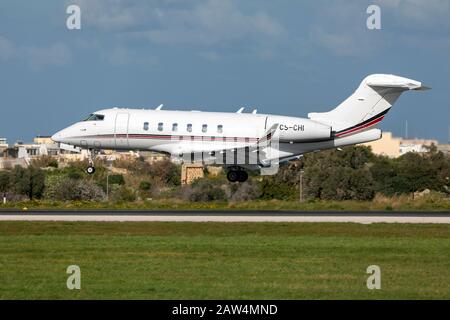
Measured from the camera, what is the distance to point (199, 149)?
51469mm

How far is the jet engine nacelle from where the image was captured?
5119cm

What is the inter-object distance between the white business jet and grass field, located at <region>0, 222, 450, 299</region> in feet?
44.8

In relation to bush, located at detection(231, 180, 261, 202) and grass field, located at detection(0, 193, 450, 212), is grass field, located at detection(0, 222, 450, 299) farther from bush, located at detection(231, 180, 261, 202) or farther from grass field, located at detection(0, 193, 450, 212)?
bush, located at detection(231, 180, 261, 202)

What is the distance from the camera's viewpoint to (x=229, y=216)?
4197cm

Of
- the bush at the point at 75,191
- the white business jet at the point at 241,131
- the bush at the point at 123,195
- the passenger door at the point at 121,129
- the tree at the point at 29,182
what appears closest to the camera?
the white business jet at the point at 241,131

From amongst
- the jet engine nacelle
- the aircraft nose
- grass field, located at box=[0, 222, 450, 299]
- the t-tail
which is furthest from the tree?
grass field, located at box=[0, 222, 450, 299]

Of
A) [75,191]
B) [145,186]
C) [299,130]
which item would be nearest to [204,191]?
[75,191]

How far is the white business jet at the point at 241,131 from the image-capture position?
51.3 m

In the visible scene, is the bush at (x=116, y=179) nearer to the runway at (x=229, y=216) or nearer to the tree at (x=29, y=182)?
the tree at (x=29, y=182)

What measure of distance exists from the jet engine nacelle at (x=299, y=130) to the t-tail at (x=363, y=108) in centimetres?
126

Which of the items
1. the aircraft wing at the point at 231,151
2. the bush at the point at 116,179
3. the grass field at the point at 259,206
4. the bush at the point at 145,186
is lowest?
the grass field at the point at 259,206

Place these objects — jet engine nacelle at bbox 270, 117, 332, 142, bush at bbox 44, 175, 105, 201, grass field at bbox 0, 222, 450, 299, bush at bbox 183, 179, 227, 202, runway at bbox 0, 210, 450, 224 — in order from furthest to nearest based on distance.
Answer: bush at bbox 44, 175, 105, 201 < bush at bbox 183, 179, 227, 202 < jet engine nacelle at bbox 270, 117, 332, 142 < runway at bbox 0, 210, 450, 224 < grass field at bbox 0, 222, 450, 299

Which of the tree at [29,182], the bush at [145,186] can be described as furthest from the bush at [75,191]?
the bush at [145,186]
